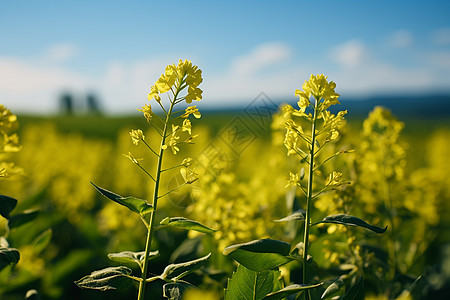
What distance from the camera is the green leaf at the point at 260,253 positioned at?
4.11 ft

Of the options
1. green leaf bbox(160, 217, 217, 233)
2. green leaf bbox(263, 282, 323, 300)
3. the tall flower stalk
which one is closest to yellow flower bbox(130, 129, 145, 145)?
the tall flower stalk

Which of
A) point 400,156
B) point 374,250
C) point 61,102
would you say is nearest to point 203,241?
point 374,250

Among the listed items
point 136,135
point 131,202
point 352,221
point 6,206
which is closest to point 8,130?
point 6,206

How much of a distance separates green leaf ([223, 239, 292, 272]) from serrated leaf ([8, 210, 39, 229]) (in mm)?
1235

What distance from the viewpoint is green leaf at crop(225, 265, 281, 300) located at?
148 centimetres

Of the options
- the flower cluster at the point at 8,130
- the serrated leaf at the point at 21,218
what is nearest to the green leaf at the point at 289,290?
the flower cluster at the point at 8,130

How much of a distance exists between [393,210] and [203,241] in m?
1.49

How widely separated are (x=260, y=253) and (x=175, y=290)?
33 cm

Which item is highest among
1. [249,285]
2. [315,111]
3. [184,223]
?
[315,111]

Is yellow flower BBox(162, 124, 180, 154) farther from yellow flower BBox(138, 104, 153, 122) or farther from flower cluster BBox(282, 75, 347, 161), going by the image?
flower cluster BBox(282, 75, 347, 161)

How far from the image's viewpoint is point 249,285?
149cm

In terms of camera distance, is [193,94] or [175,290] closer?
[175,290]

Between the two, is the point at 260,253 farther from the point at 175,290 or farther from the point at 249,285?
the point at 175,290

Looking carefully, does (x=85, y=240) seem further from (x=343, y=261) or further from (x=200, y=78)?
(x=200, y=78)
